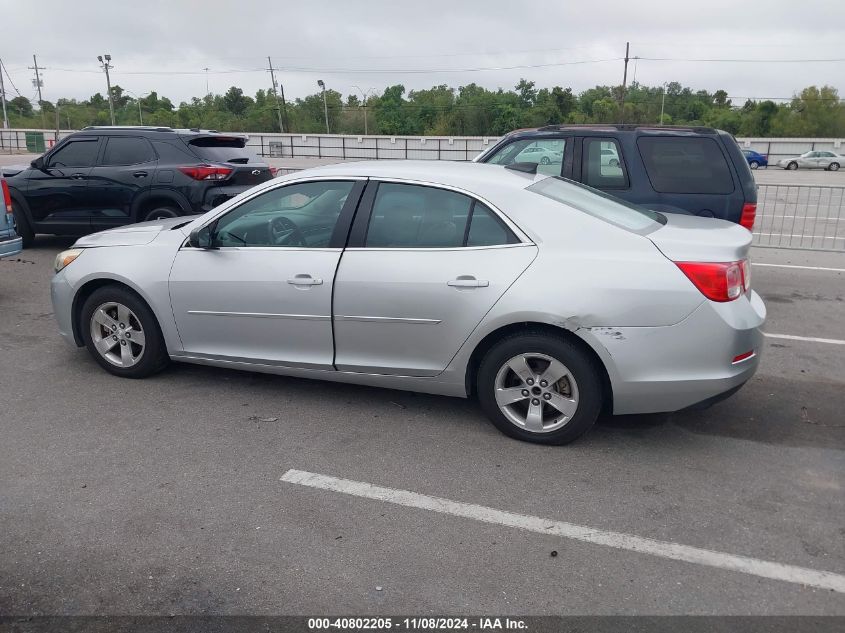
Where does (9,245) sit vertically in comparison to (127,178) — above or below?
below

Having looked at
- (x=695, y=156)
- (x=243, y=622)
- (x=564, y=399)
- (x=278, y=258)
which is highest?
(x=695, y=156)

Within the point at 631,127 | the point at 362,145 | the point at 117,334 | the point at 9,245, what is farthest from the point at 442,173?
the point at 362,145

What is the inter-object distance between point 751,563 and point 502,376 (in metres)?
1.66

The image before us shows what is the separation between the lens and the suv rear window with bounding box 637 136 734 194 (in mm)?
7098

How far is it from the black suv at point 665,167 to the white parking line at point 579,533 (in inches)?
170

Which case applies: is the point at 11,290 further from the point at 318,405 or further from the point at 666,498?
the point at 666,498

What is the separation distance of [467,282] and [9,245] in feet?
19.2

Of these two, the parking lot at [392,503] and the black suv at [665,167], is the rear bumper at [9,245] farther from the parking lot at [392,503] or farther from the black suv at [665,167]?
the black suv at [665,167]

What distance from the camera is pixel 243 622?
2.87m

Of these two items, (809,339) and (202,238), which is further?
(809,339)

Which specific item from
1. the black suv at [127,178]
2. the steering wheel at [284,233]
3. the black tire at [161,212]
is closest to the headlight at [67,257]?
the steering wheel at [284,233]

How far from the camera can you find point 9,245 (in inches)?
309

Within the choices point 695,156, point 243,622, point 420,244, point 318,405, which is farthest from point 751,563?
point 695,156

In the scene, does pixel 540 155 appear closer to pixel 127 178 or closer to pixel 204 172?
pixel 204 172
